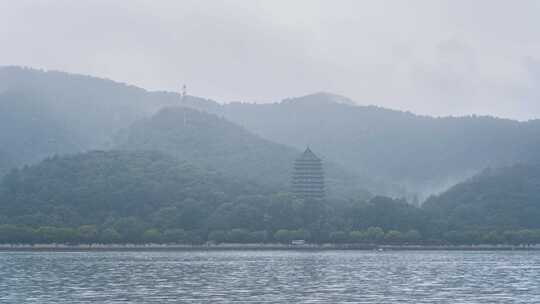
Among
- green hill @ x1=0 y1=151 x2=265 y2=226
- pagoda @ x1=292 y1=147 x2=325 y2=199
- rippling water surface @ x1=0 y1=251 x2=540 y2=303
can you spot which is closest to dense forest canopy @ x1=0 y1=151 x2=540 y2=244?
green hill @ x1=0 y1=151 x2=265 y2=226

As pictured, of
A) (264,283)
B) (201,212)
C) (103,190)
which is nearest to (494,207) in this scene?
(201,212)

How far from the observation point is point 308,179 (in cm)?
19100

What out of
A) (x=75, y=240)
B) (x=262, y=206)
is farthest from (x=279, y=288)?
(x=262, y=206)

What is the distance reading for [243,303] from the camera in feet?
191

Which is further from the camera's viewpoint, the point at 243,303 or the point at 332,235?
the point at 332,235

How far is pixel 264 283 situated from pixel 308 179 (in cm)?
11844

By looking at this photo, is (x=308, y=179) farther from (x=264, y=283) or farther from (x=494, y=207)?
(x=264, y=283)

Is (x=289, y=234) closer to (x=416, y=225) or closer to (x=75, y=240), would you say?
(x=416, y=225)

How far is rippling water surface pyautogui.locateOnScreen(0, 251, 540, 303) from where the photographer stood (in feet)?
202

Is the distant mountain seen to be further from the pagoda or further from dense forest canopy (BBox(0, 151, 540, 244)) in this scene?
the pagoda

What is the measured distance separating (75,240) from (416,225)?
182ft

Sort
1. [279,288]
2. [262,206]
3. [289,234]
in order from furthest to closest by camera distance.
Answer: [262,206] < [289,234] < [279,288]

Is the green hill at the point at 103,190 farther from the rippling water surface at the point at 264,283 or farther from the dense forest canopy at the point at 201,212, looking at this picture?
the rippling water surface at the point at 264,283

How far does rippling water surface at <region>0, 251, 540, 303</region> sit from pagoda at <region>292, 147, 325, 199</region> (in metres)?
85.3
